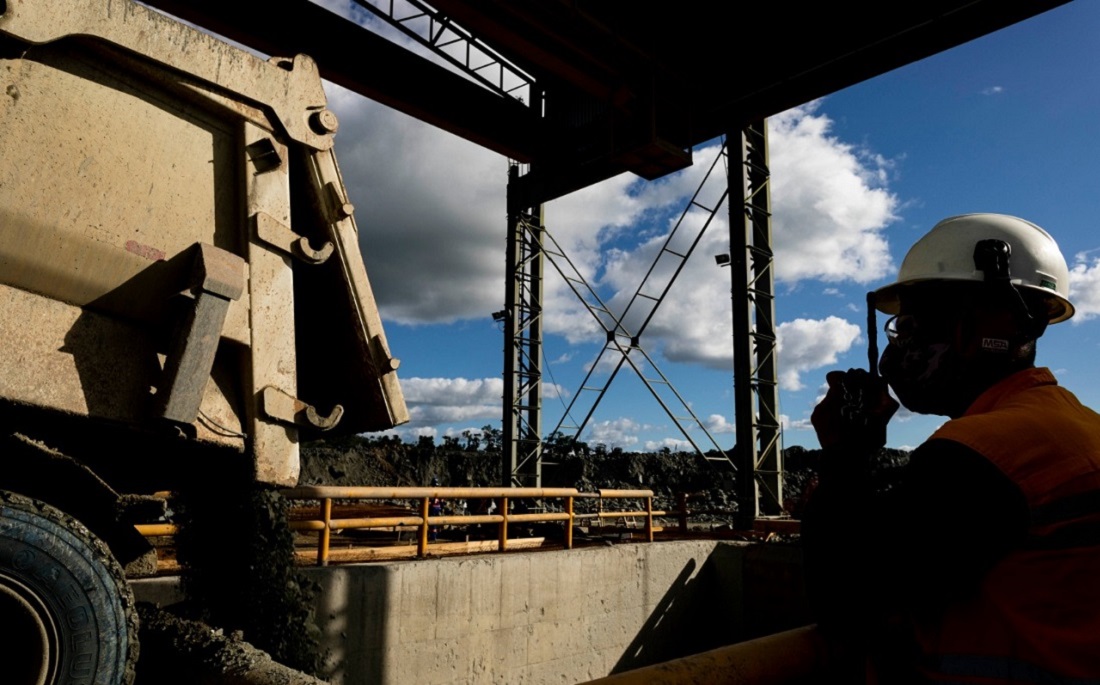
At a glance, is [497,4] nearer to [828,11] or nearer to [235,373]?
[828,11]

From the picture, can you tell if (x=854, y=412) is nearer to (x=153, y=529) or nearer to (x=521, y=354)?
(x=153, y=529)

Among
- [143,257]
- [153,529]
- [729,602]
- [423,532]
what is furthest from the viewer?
[729,602]

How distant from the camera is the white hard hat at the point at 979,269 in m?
1.90

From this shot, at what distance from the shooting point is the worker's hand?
A: 6.30 ft

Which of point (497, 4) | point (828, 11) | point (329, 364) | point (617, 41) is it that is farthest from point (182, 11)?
point (828, 11)

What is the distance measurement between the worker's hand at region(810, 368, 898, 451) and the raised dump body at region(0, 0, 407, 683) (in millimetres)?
2413

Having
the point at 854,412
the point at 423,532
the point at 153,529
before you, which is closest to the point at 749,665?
the point at 854,412

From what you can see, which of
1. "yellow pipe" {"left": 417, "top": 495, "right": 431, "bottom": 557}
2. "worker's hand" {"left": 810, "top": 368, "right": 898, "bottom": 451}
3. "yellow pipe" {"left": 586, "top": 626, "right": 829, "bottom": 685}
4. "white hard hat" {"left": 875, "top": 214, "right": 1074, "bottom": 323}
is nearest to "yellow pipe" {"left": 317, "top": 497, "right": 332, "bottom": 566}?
"yellow pipe" {"left": 417, "top": 495, "right": 431, "bottom": 557}

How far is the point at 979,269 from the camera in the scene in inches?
72.0

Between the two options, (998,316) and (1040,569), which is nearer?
(1040,569)

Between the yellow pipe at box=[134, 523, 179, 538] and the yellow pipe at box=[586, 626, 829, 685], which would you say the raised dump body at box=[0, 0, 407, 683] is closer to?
the yellow pipe at box=[134, 523, 179, 538]

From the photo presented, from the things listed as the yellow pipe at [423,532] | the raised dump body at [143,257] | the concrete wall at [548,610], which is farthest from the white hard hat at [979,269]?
the yellow pipe at [423,532]

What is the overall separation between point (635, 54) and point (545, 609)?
9.22m

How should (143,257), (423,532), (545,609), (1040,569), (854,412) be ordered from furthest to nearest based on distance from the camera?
(545,609) < (423,532) < (143,257) < (854,412) < (1040,569)
